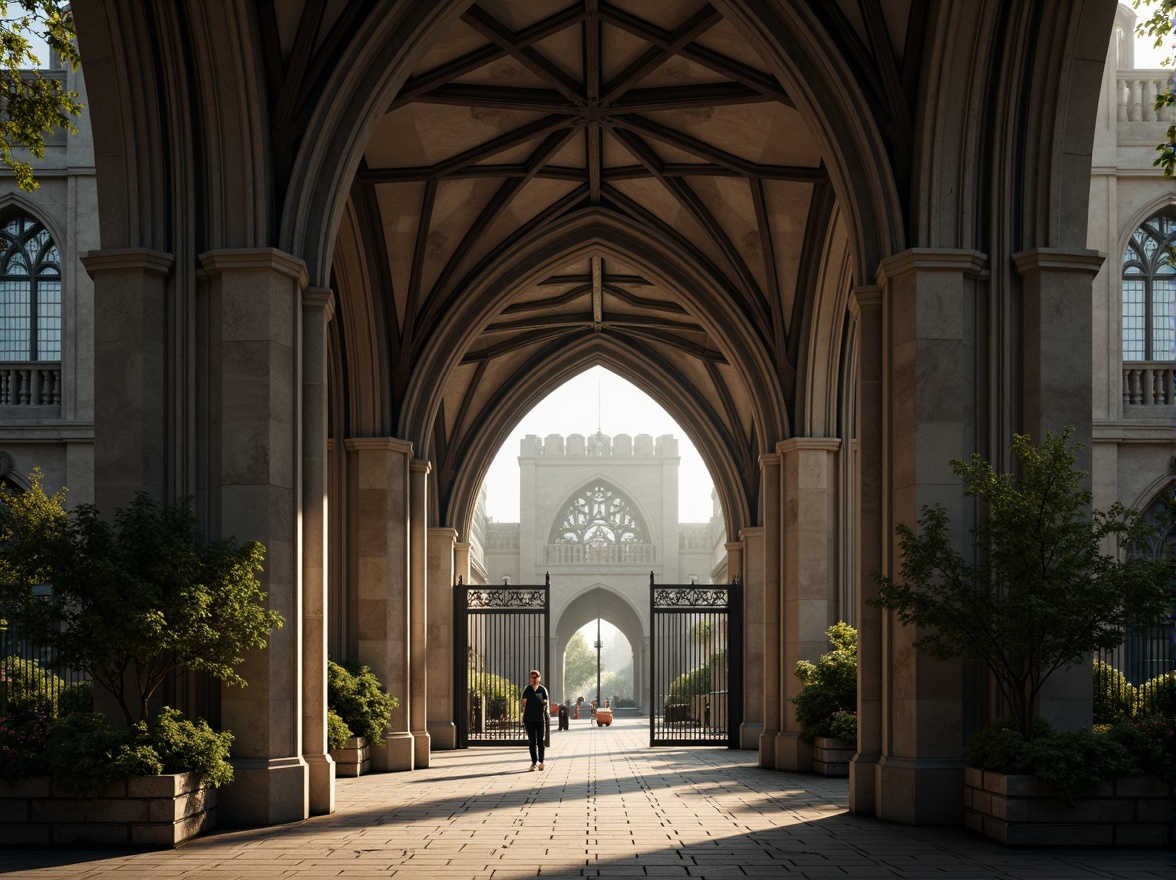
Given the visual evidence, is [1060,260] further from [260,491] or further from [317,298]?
[260,491]

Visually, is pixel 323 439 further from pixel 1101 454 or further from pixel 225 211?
pixel 1101 454

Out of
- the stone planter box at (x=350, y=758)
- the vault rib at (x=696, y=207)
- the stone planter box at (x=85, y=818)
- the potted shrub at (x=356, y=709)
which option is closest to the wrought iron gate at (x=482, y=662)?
the potted shrub at (x=356, y=709)

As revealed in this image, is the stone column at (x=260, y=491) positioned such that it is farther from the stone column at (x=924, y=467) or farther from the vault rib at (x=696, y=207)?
the vault rib at (x=696, y=207)

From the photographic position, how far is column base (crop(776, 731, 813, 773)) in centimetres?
1889

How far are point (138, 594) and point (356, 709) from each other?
8.01 meters

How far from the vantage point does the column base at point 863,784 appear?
12.2 metres

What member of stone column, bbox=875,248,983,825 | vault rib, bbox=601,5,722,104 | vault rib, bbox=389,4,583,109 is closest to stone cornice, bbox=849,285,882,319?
stone column, bbox=875,248,983,825

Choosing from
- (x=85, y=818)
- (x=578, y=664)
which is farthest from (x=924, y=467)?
(x=578, y=664)

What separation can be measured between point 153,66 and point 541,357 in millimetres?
17133

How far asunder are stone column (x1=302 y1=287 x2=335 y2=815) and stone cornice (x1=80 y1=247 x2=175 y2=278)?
5.08 feet

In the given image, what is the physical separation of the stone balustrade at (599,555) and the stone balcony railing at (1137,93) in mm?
38723

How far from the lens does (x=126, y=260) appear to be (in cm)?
1172

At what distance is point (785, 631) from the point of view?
2008 centimetres

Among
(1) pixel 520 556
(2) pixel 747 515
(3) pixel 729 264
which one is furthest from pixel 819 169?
(1) pixel 520 556
